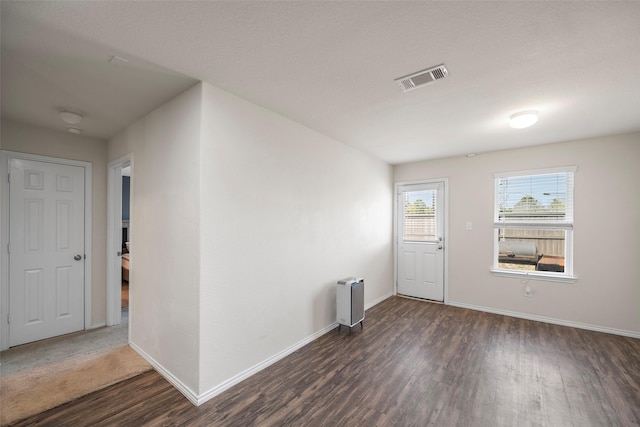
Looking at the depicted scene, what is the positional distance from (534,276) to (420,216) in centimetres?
180

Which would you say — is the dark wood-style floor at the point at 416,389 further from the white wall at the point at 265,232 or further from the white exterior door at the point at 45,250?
the white exterior door at the point at 45,250

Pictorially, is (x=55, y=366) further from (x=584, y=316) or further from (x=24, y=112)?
(x=584, y=316)

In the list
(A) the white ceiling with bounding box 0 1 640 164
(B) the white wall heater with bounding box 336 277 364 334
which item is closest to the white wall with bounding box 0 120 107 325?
(A) the white ceiling with bounding box 0 1 640 164

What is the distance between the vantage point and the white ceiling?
145 centimetres

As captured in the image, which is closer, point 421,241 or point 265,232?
point 265,232

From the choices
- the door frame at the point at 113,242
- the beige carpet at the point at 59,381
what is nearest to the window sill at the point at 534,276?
Result: the beige carpet at the point at 59,381

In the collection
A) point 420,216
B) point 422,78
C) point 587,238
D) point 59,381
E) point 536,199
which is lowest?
point 59,381

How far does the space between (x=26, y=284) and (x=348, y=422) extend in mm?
3763

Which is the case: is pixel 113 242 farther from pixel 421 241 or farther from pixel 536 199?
pixel 536 199

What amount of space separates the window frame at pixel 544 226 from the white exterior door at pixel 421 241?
0.77 meters

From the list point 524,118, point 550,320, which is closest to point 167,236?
point 524,118

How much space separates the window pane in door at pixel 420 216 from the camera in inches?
187

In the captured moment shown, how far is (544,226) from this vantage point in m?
3.87

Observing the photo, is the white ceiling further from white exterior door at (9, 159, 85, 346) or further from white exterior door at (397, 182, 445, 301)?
white exterior door at (397, 182, 445, 301)
